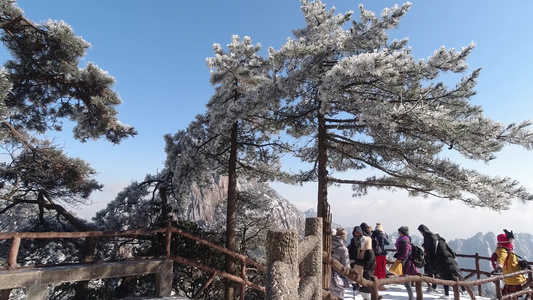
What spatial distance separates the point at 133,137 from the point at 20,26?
434 centimetres

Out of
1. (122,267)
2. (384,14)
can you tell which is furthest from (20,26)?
(384,14)

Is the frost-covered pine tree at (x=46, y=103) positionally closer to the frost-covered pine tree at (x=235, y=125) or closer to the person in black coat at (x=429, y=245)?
the frost-covered pine tree at (x=235, y=125)

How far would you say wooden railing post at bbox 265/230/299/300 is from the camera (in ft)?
5.93

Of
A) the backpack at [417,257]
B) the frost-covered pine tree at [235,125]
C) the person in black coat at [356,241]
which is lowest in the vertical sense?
the backpack at [417,257]

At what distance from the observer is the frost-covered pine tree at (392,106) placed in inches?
229

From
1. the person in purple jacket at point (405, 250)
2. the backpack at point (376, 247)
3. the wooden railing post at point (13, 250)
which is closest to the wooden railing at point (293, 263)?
the wooden railing post at point (13, 250)

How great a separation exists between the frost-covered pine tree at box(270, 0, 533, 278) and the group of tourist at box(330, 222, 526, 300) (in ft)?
3.49

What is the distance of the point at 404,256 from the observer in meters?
7.18

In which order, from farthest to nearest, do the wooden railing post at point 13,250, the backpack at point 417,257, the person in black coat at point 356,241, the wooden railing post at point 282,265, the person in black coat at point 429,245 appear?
the backpack at point 417,257
the person in black coat at point 429,245
the person in black coat at point 356,241
the wooden railing post at point 13,250
the wooden railing post at point 282,265

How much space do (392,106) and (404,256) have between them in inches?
158

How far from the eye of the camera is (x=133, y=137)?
10.3 meters

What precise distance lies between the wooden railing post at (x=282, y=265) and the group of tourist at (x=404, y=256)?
14.0 feet

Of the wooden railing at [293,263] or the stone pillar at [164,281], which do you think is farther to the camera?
the stone pillar at [164,281]

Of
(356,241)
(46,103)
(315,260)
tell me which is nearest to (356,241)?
(356,241)
